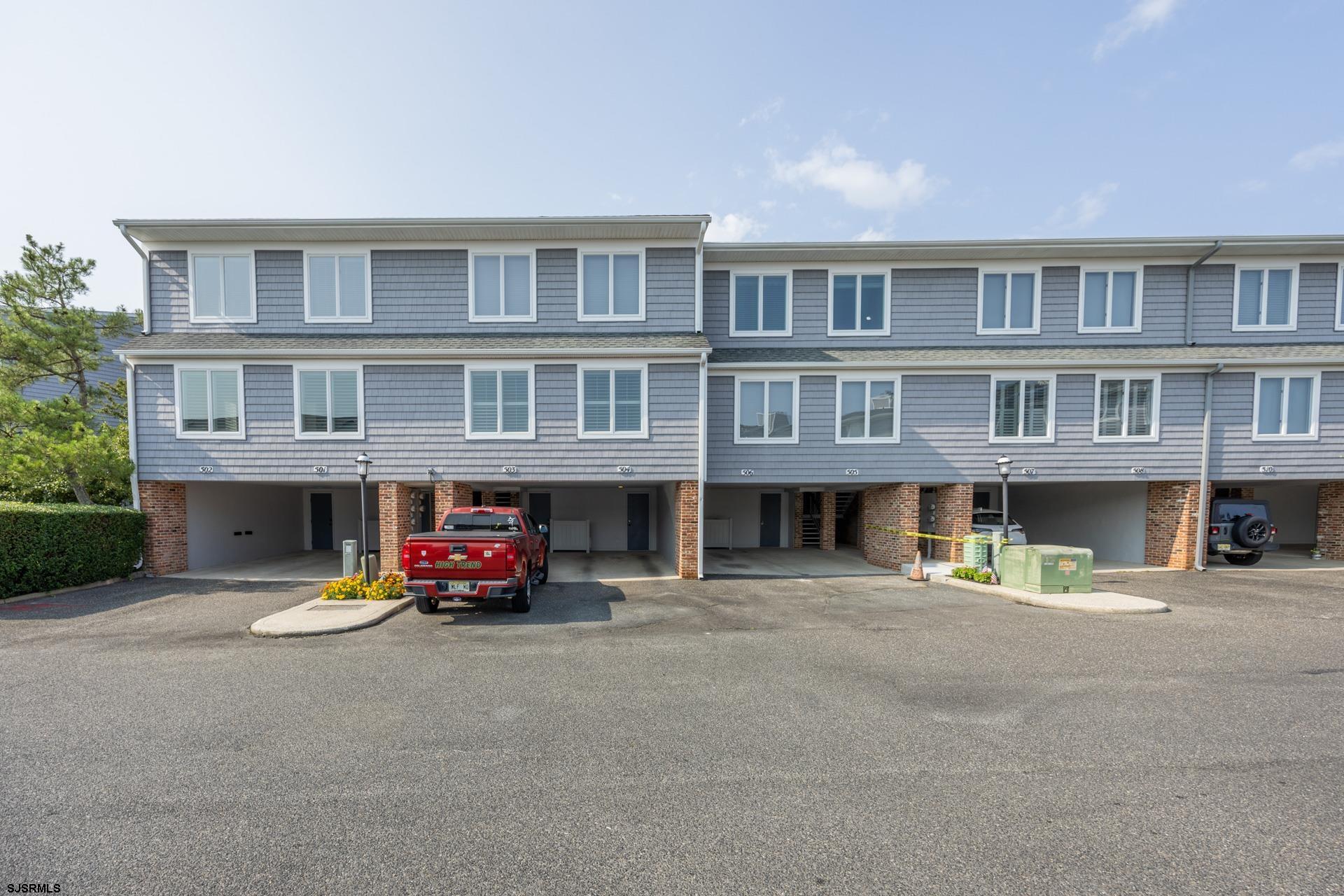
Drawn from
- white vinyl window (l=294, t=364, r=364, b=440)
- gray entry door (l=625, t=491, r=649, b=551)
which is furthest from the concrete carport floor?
white vinyl window (l=294, t=364, r=364, b=440)

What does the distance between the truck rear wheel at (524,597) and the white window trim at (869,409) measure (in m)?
8.58

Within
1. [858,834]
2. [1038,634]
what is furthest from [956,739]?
[1038,634]

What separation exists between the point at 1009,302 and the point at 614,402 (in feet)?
36.5

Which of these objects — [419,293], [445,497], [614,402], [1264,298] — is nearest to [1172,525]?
[1264,298]

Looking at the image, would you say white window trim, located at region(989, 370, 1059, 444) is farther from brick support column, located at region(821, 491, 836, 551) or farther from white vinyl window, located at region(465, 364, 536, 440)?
white vinyl window, located at region(465, 364, 536, 440)

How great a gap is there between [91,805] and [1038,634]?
11.0 m

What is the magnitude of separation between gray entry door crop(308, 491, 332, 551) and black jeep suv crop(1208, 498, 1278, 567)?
90.9 feet

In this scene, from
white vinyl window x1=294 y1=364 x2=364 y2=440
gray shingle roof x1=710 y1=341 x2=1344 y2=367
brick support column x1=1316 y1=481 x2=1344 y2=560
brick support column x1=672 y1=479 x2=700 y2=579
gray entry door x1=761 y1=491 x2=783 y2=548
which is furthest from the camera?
gray entry door x1=761 y1=491 x2=783 y2=548

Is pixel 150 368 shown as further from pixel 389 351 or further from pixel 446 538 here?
pixel 446 538

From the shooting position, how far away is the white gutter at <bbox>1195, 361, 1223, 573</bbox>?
13.3m

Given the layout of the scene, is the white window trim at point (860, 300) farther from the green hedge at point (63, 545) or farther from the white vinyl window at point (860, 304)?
the green hedge at point (63, 545)

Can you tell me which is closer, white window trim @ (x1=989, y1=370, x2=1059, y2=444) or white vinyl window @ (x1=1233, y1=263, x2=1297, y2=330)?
white window trim @ (x1=989, y1=370, x2=1059, y2=444)

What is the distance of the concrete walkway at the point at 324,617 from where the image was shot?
26.3ft

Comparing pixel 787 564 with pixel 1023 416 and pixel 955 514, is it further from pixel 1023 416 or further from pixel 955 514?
pixel 1023 416
